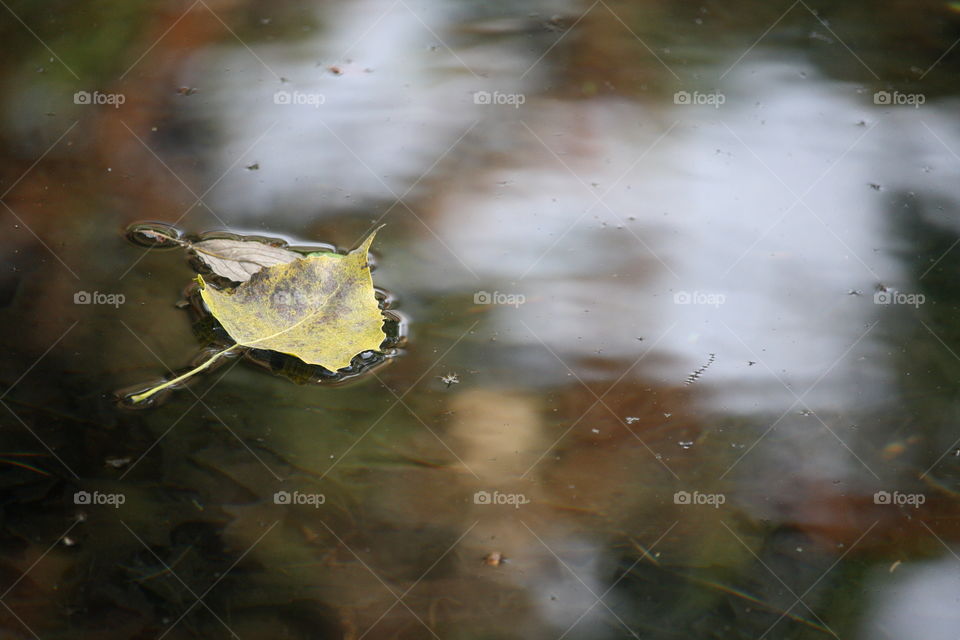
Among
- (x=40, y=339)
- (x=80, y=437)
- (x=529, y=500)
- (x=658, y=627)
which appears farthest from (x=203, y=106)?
(x=658, y=627)

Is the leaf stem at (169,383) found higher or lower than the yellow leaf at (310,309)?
lower

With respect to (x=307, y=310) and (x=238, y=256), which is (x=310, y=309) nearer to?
(x=307, y=310)

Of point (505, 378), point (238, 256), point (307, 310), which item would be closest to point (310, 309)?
point (307, 310)

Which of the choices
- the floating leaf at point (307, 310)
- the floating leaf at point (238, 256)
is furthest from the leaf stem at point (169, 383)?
the floating leaf at point (238, 256)

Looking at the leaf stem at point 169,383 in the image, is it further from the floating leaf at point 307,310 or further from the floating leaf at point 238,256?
the floating leaf at point 238,256

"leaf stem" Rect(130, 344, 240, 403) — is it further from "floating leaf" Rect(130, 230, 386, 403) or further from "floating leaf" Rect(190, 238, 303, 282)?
"floating leaf" Rect(190, 238, 303, 282)

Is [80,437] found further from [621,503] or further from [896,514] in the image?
[896,514]
